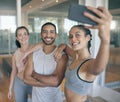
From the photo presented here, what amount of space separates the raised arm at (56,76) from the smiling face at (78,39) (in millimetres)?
303

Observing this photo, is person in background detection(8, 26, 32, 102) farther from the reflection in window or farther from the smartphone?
the reflection in window

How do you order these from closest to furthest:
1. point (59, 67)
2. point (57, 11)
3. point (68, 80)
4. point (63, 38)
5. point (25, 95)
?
point (68, 80) < point (59, 67) < point (25, 95) < point (63, 38) < point (57, 11)

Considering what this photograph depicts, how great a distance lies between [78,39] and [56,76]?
0.41 meters

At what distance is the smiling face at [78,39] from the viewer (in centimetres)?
127

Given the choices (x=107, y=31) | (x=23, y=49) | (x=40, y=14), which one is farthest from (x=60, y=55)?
(x=40, y=14)

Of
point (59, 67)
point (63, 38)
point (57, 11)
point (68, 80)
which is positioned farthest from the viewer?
point (57, 11)

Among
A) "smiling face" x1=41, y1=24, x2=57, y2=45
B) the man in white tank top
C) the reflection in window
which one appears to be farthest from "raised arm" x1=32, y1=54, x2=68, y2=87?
the reflection in window

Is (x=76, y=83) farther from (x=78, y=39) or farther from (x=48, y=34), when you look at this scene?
(x=48, y=34)

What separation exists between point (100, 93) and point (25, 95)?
2092mm

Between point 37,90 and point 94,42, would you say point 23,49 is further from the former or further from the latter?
point 94,42

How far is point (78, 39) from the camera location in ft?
4.18

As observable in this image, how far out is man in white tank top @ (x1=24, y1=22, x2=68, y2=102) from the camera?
5.04 ft

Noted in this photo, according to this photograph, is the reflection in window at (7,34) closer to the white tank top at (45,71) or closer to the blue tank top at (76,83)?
the white tank top at (45,71)

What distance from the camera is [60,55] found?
1.56m
